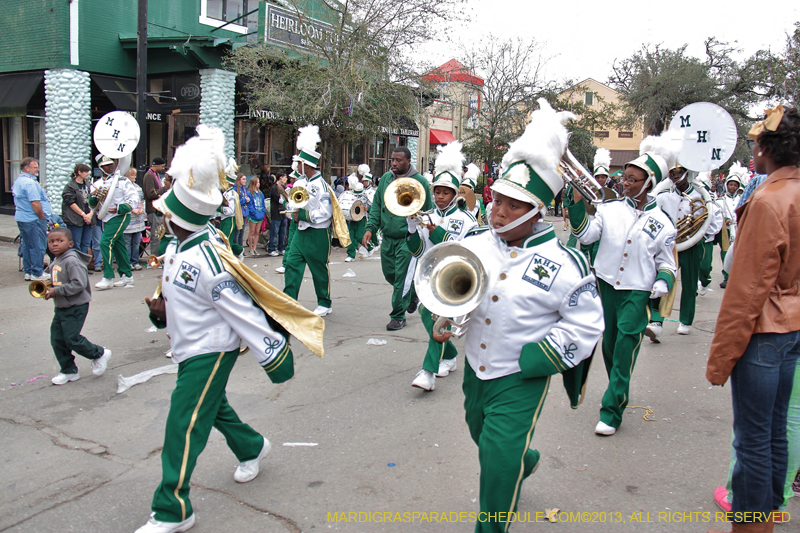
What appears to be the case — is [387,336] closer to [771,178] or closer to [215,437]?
[215,437]

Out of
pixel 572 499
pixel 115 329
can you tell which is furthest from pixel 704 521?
pixel 115 329

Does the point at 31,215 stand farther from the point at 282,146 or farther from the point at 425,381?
the point at 282,146

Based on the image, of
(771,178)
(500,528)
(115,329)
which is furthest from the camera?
(115,329)

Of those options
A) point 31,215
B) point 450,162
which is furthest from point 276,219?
point 450,162

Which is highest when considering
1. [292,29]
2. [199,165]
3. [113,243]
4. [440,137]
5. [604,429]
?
[292,29]

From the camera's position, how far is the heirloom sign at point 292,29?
16334mm

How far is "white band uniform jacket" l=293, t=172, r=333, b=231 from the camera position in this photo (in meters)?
7.90

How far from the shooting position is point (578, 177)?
12.0 ft

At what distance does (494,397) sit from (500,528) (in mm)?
560

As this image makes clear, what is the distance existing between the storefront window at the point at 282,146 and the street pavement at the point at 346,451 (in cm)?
1410

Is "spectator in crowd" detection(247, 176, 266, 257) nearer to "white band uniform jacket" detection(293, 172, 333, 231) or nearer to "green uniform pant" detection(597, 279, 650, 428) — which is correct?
"white band uniform jacket" detection(293, 172, 333, 231)

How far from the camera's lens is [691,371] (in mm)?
6391

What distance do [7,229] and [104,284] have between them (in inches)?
328

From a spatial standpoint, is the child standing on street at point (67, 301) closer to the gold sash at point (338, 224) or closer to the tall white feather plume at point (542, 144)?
the gold sash at point (338, 224)
